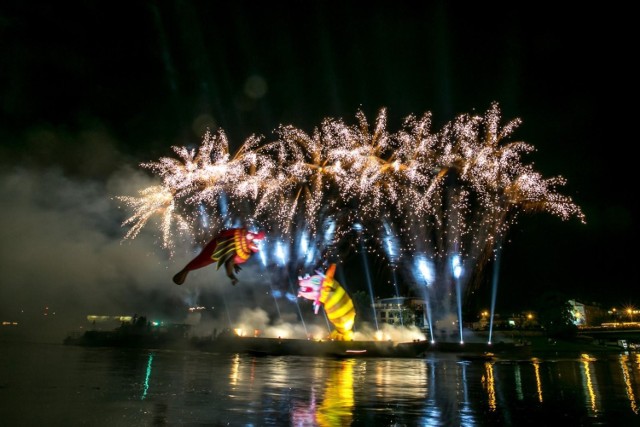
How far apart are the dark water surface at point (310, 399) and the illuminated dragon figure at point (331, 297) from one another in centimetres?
1616

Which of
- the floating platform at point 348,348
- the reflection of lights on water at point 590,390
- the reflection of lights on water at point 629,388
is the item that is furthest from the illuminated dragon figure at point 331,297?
the reflection of lights on water at point 629,388

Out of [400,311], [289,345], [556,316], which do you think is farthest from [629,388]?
[400,311]

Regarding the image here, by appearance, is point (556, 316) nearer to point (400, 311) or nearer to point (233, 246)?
point (400, 311)

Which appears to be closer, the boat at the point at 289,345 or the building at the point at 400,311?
the boat at the point at 289,345

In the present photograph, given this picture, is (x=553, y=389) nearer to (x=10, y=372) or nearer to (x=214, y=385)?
(x=214, y=385)

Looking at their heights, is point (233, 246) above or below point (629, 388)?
above

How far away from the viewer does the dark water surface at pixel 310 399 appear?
342 inches

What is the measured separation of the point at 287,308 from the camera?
51375 mm

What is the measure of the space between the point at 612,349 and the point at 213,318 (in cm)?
4197

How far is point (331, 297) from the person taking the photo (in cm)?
3400

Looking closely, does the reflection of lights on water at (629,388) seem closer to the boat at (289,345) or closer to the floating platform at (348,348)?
the boat at (289,345)

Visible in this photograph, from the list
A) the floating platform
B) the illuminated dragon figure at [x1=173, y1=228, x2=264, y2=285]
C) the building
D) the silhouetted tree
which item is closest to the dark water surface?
the illuminated dragon figure at [x1=173, y1=228, x2=264, y2=285]

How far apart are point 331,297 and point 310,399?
23069 mm

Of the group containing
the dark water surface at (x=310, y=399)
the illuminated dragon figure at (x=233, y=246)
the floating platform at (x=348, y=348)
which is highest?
the illuminated dragon figure at (x=233, y=246)
